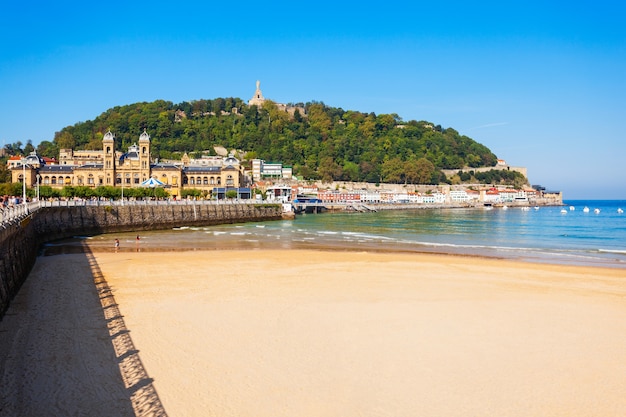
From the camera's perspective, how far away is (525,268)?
90.9 ft

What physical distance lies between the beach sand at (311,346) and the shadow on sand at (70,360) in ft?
0.15

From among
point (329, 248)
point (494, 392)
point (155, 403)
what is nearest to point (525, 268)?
point (329, 248)

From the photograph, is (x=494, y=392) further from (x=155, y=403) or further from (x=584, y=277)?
(x=584, y=277)

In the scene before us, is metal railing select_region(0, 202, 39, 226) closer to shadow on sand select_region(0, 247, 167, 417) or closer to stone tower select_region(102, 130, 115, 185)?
shadow on sand select_region(0, 247, 167, 417)

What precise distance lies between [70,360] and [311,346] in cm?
584

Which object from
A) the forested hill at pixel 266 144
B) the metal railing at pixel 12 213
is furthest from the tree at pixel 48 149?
the metal railing at pixel 12 213

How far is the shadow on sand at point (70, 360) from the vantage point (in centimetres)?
1001

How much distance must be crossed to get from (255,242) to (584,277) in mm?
24830

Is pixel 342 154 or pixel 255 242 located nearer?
pixel 255 242

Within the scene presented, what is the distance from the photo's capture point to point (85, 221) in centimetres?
4734

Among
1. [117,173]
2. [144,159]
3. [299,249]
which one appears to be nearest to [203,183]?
[144,159]

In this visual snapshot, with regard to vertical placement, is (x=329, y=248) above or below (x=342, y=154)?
below

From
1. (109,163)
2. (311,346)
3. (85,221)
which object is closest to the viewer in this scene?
(311,346)

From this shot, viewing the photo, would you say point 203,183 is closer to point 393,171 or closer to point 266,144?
point 266,144
